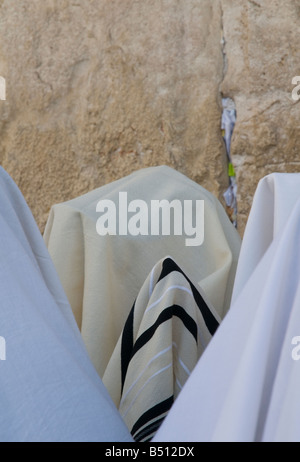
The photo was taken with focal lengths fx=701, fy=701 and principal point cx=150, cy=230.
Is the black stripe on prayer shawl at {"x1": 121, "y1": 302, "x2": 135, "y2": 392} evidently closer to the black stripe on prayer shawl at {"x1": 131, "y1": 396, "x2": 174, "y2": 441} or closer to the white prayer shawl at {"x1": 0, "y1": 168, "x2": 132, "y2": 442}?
the black stripe on prayer shawl at {"x1": 131, "y1": 396, "x2": 174, "y2": 441}

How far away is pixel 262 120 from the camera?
2.65 meters

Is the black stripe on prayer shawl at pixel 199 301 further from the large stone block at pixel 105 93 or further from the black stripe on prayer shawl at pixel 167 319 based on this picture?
the large stone block at pixel 105 93

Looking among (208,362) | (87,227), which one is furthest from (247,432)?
(87,227)

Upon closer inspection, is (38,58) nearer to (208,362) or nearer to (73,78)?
(73,78)

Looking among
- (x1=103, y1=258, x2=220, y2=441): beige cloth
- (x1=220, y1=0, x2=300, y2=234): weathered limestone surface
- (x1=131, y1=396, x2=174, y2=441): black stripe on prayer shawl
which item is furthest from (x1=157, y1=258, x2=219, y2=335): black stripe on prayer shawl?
(x1=220, y1=0, x2=300, y2=234): weathered limestone surface

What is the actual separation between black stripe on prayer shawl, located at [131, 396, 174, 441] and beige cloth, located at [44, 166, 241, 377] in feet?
1.30

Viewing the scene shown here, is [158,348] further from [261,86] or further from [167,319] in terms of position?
[261,86]

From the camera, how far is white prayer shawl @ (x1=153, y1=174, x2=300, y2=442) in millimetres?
618

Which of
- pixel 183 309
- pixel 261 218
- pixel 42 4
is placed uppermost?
pixel 42 4

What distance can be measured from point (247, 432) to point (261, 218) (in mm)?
415

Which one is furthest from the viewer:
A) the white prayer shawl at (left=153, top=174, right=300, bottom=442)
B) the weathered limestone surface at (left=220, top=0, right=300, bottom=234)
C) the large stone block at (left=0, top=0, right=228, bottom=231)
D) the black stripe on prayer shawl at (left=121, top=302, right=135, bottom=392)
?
the large stone block at (left=0, top=0, right=228, bottom=231)

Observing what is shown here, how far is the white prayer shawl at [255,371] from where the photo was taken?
0.62 metres

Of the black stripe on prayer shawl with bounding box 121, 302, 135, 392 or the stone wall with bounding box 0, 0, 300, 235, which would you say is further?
the stone wall with bounding box 0, 0, 300, 235

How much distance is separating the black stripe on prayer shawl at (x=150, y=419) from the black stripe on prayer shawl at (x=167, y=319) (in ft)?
0.34
